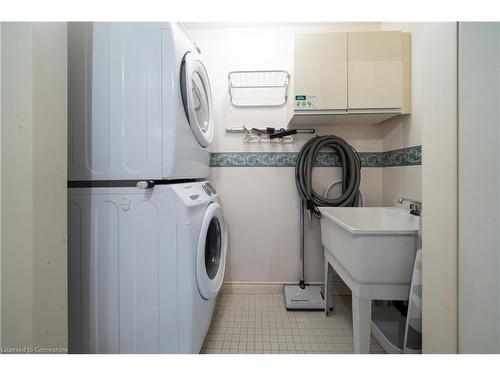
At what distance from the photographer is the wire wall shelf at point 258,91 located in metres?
1.74

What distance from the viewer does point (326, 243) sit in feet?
4.33

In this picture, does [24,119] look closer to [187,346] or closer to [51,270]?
[51,270]

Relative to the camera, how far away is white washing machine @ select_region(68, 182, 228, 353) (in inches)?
35.2

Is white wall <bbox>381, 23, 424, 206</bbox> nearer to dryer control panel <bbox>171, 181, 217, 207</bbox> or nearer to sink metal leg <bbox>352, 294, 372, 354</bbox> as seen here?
sink metal leg <bbox>352, 294, 372, 354</bbox>

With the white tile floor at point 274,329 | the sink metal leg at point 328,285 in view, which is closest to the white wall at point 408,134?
the sink metal leg at point 328,285

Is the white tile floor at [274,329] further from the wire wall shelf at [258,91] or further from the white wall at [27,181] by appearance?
the wire wall shelf at [258,91]

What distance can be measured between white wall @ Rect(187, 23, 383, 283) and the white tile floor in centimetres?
26

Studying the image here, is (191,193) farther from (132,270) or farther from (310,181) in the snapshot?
(310,181)

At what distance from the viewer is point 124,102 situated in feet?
2.93

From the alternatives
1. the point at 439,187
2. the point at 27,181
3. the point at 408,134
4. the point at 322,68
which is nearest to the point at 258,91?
the point at 322,68

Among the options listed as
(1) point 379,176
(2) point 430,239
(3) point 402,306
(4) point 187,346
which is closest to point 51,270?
(4) point 187,346

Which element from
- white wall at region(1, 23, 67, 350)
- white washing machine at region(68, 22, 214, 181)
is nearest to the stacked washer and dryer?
white washing machine at region(68, 22, 214, 181)

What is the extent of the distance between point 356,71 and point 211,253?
57.6 inches
